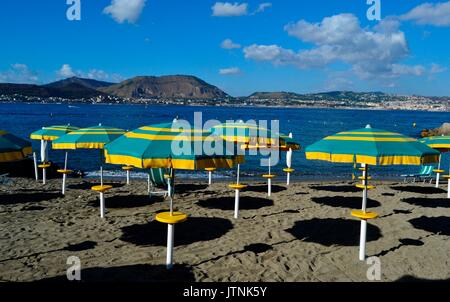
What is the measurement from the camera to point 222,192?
13.5 m

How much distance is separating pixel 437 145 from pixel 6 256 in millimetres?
13023

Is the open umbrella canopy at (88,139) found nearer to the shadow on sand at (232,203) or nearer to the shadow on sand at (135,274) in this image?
the shadow on sand at (135,274)

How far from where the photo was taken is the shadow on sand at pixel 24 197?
11.4m

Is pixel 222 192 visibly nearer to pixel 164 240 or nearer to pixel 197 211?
pixel 197 211

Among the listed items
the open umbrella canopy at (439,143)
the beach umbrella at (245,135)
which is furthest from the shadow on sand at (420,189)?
the beach umbrella at (245,135)

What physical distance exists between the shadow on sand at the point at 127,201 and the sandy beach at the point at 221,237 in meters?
0.03

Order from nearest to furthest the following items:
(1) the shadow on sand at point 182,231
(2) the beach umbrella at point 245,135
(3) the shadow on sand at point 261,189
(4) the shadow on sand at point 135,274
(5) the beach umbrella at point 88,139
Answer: (4) the shadow on sand at point 135,274 → (1) the shadow on sand at point 182,231 → (5) the beach umbrella at point 88,139 → (2) the beach umbrella at point 245,135 → (3) the shadow on sand at point 261,189

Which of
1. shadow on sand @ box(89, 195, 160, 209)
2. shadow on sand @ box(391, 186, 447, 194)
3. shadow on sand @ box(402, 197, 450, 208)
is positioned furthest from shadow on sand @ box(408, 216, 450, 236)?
shadow on sand @ box(89, 195, 160, 209)

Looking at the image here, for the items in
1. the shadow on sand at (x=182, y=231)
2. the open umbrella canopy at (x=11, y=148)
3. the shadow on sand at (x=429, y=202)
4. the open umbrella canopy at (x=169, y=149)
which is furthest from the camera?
the shadow on sand at (x=429, y=202)

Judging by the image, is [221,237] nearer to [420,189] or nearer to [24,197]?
[24,197]

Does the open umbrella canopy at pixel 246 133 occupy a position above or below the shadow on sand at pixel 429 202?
above

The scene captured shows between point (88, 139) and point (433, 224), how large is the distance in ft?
28.6
